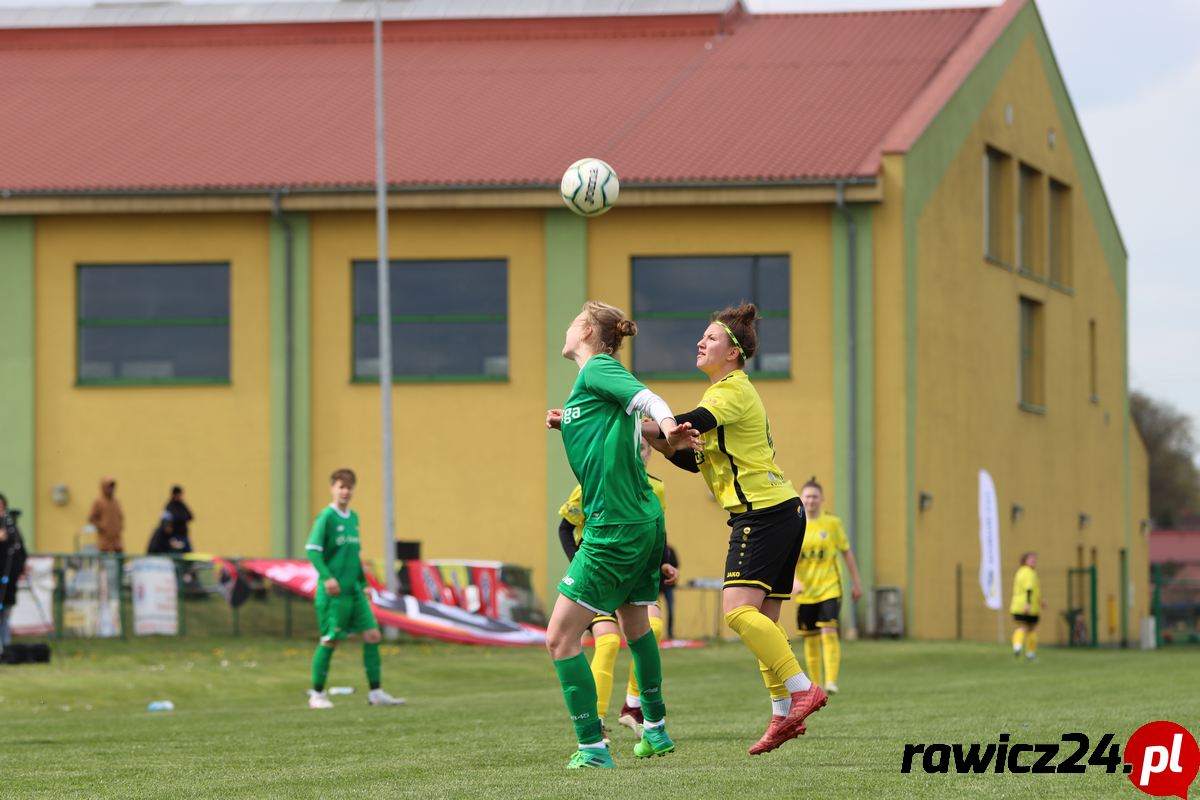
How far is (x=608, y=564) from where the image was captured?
9.52 meters

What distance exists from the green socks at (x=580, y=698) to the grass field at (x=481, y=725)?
0.69 ft

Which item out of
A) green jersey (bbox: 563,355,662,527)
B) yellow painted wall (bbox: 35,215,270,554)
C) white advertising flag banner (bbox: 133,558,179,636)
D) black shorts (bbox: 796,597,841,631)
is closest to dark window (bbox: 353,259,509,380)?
yellow painted wall (bbox: 35,215,270,554)

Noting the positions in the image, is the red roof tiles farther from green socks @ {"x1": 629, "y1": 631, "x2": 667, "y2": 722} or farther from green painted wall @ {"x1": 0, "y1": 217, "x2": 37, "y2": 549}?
green socks @ {"x1": 629, "y1": 631, "x2": 667, "y2": 722}

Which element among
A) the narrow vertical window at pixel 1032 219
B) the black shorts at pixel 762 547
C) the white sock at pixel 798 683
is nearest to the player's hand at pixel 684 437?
the black shorts at pixel 762 547

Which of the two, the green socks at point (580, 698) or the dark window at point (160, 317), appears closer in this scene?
the green socks at point (580, 698)

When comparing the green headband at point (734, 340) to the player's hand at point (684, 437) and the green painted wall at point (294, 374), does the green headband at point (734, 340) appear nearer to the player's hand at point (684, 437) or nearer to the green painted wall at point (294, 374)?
the player's hand at point (684, 437)

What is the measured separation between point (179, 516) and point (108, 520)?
1288 millimetres

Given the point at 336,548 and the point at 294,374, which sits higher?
the point at 294,374

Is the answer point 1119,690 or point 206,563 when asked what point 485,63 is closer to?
point 206,563

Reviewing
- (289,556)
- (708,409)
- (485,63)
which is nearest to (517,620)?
(289,556)

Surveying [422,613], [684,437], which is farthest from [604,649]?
[422,613]

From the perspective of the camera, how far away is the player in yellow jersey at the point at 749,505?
392 inches

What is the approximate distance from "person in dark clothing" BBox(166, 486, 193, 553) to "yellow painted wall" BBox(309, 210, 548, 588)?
3183 millimetres

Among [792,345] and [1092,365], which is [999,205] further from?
[792,345]
